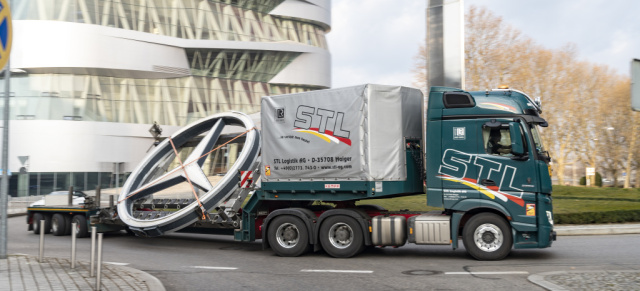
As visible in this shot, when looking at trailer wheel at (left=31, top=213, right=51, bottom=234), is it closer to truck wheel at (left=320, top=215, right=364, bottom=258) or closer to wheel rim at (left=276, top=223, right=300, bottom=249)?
wheel rim at (left=276, top=223, right=300, bottom=249)

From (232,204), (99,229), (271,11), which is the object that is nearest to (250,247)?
(232,204)

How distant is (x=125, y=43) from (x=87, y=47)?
2.95 metres

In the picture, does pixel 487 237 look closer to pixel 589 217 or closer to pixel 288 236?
pixel 288 236

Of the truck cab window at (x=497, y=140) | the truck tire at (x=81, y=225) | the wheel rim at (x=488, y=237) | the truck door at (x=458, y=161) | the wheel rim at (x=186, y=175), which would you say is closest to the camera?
the wheel rim at (x=488, y=237)

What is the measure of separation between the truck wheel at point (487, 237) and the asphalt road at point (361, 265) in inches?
10.9

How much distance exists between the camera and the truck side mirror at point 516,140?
458 inches

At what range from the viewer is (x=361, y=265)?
38.4 ft

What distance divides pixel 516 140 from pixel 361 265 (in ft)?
11.9

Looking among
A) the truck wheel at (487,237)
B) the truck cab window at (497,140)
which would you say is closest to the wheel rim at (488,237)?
the truck wheel at (487,237)

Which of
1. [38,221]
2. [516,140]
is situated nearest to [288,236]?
[516,140]

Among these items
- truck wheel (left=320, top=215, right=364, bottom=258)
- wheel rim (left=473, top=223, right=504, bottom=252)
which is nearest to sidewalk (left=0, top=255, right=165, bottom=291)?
truck wheel (left=320, top=215, right=364, bottom=258)

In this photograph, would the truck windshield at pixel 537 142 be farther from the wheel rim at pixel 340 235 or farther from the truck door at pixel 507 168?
the wheel rim at pixel 340 235

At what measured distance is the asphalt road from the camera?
9.65m

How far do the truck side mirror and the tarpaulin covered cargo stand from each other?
84.8 inches
